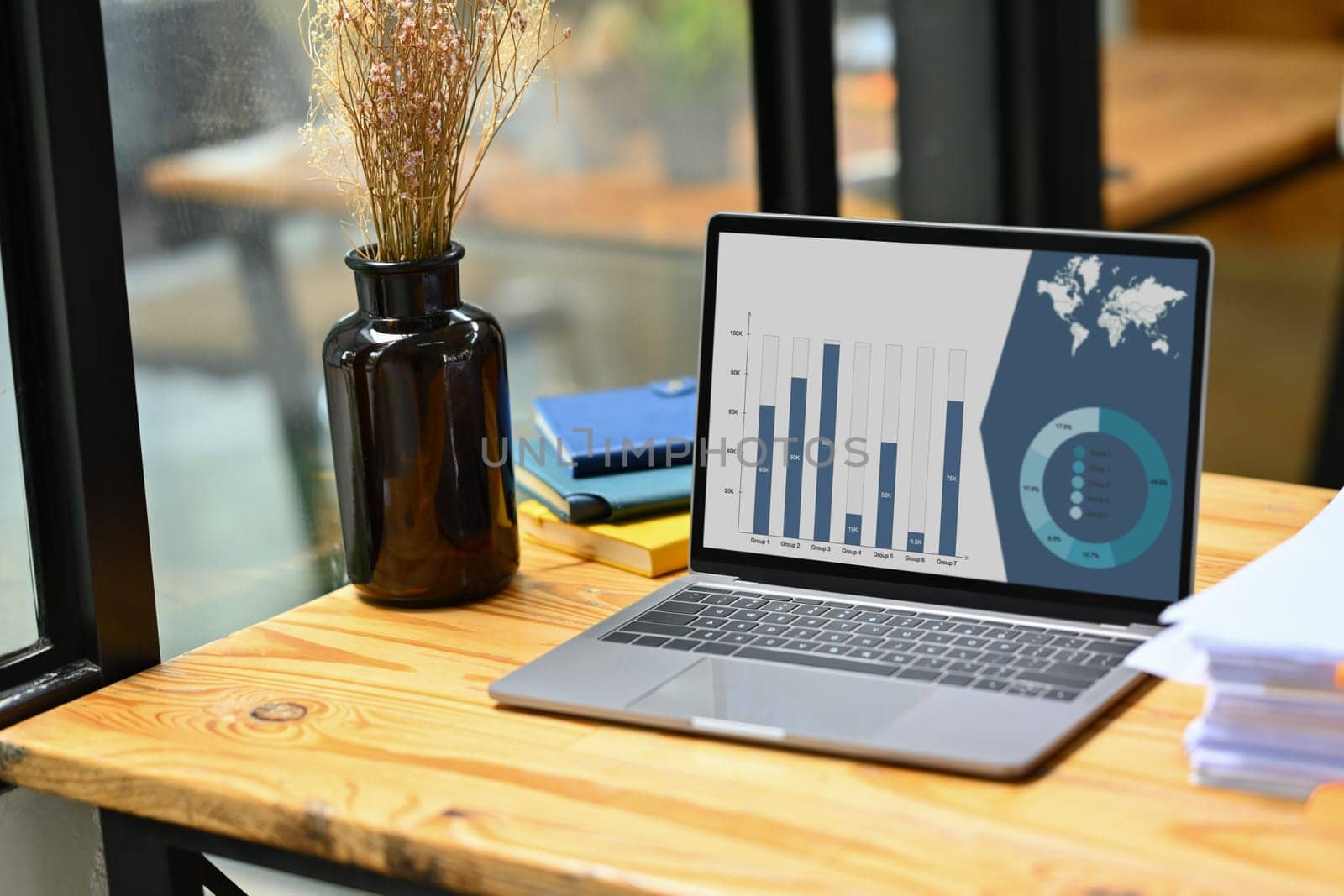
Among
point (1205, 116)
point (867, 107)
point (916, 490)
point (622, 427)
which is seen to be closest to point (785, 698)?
point (916, 490)

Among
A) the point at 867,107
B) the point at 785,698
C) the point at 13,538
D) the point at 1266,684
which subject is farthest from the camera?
the point at 867,107

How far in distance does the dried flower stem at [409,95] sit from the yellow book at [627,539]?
26 centimetres

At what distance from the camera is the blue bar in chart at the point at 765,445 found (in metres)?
1.07

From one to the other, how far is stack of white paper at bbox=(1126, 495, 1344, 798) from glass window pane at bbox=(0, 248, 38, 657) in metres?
0.72

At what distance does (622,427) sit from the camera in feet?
4.20

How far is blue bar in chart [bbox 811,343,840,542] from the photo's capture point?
3.44ft

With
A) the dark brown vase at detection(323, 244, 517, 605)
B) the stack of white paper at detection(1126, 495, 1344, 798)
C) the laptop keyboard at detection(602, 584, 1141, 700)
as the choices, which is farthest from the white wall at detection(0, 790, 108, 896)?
the stack of white paper at detection(1126, 495, 1344, 798)

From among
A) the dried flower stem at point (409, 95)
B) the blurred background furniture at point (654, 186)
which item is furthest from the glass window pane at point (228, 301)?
the dried flower stem at point (409, 95)

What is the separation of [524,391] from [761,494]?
56 centimetres

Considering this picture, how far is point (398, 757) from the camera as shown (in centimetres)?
87

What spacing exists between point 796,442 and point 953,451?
11cm

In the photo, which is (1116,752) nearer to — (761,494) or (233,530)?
(761,494)

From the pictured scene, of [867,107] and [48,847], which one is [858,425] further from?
[867,107]

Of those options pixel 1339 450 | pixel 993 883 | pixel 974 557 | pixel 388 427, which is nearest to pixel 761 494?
pixel 974 557
